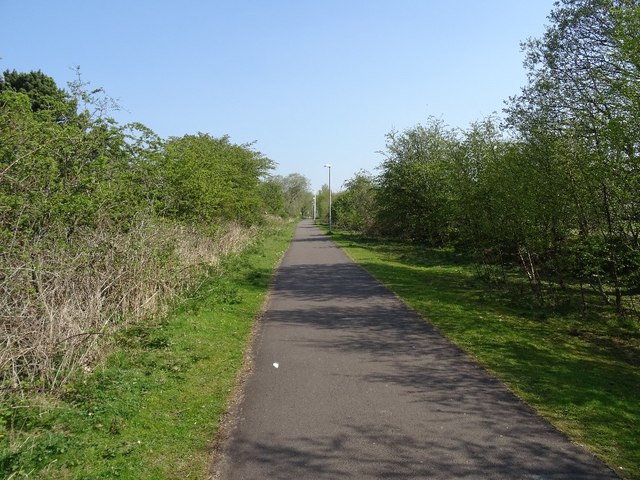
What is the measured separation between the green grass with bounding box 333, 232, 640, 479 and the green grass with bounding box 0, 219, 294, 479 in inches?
152

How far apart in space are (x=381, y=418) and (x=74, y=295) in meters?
4.75

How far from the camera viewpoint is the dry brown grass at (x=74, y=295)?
611 centimetres

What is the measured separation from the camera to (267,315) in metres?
11.8

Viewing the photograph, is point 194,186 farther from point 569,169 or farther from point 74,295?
point 569,169

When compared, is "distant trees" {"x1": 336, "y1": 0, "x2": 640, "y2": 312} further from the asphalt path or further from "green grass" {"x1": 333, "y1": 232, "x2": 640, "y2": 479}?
the asphalt path

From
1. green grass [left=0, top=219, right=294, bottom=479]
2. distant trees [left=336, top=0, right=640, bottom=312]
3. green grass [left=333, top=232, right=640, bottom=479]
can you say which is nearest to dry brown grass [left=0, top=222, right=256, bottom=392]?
green grass [left=0, top=219, right=294, bottom=479]

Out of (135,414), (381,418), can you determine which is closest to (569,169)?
(381,418)

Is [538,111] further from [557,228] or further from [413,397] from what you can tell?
[413,397]

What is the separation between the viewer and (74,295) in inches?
295

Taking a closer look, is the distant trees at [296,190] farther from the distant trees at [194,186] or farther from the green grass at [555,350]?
the green grass at [555,350]

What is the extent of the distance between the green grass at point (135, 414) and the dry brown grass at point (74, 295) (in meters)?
0.36

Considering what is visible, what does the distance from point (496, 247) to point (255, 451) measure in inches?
506

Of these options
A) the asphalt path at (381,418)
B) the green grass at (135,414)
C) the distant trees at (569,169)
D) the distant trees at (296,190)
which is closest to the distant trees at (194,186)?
the green grass at (135,414)

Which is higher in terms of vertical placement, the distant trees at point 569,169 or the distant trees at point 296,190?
the distant trees at point 296,190
